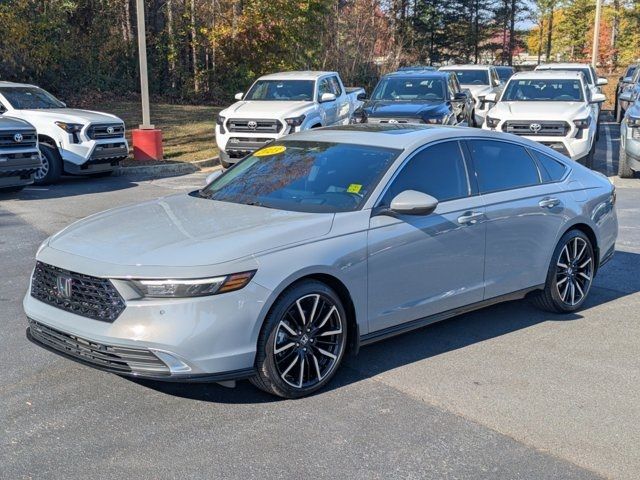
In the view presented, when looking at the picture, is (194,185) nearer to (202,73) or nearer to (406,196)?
(406,196)

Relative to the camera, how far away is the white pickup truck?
48.8ft

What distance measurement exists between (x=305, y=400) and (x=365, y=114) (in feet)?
38.6

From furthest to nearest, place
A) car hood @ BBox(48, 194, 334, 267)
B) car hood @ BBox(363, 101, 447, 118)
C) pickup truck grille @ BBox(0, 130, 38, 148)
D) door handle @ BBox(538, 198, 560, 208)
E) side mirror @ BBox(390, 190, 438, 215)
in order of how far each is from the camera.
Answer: car hood @ BBox(363, 101, 447, 118) < pickup truck grille @ BBox(0, 130, 38, 148) < door handle @ BBox(538, 198, 560, 208) < side mirror @ BBox(390, 190, 438, 215) < car hood @ BBox(48, 194, 334, 267)

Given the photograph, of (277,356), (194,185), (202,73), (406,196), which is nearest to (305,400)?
(277,356)

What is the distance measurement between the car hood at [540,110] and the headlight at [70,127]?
767cm

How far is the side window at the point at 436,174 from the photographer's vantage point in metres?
5.26

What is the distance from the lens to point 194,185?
13.7 metres

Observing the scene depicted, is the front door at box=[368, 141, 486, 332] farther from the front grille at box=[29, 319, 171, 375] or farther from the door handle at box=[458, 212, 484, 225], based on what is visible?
the front grille at box=[29, 319, 171, 375]

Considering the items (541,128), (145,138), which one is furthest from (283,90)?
(541,128)

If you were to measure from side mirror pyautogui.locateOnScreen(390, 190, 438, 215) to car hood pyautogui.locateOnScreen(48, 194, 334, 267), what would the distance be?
0.45 m

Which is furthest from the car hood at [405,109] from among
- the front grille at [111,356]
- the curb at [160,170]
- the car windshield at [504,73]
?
the car windshield at [504,73]

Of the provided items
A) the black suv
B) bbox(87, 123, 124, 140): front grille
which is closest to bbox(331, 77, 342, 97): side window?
the black suv

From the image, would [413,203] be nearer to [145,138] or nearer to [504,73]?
[145,138]

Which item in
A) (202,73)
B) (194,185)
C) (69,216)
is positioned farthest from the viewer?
(202,73)
